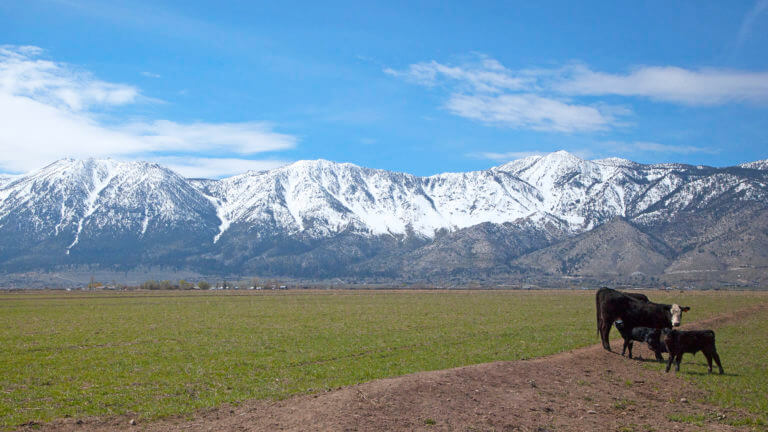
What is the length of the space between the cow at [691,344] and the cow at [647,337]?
6.90ft

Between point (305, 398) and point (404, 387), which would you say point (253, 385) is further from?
point (404, 387)

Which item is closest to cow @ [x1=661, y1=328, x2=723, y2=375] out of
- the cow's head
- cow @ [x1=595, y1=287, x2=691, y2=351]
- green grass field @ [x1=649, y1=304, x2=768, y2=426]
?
green grass field @ [x1=649, y1=304, x2=768, y2=426]

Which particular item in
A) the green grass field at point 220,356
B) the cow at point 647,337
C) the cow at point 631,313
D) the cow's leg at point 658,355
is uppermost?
the cow at point 631,313

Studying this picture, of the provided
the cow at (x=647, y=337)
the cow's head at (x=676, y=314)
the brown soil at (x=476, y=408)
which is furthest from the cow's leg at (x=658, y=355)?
the brown soil at (x=476, y=408)

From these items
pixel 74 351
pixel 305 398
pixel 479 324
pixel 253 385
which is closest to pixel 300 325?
pixel 479 324

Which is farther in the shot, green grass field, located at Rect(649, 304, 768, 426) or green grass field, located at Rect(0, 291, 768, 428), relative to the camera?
green grass field, located at Rect(0, 291, 768, 428)

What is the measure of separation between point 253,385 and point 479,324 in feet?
76.6

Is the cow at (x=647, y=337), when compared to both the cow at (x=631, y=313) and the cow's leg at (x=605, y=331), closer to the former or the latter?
the cow at (x=631, y=313)

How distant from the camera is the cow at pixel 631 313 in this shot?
25.3 meters

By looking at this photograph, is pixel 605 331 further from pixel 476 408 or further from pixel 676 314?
pixel 476 408

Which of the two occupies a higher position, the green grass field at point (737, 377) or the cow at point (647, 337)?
the cow at point (647, 337)

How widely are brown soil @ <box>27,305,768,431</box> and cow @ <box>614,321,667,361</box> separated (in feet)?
13.2

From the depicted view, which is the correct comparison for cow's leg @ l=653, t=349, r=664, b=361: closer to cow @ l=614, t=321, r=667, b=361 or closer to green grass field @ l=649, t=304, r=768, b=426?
cow @ l=614, t=321, r=667, b=361

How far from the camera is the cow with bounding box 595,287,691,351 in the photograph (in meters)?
25.3
